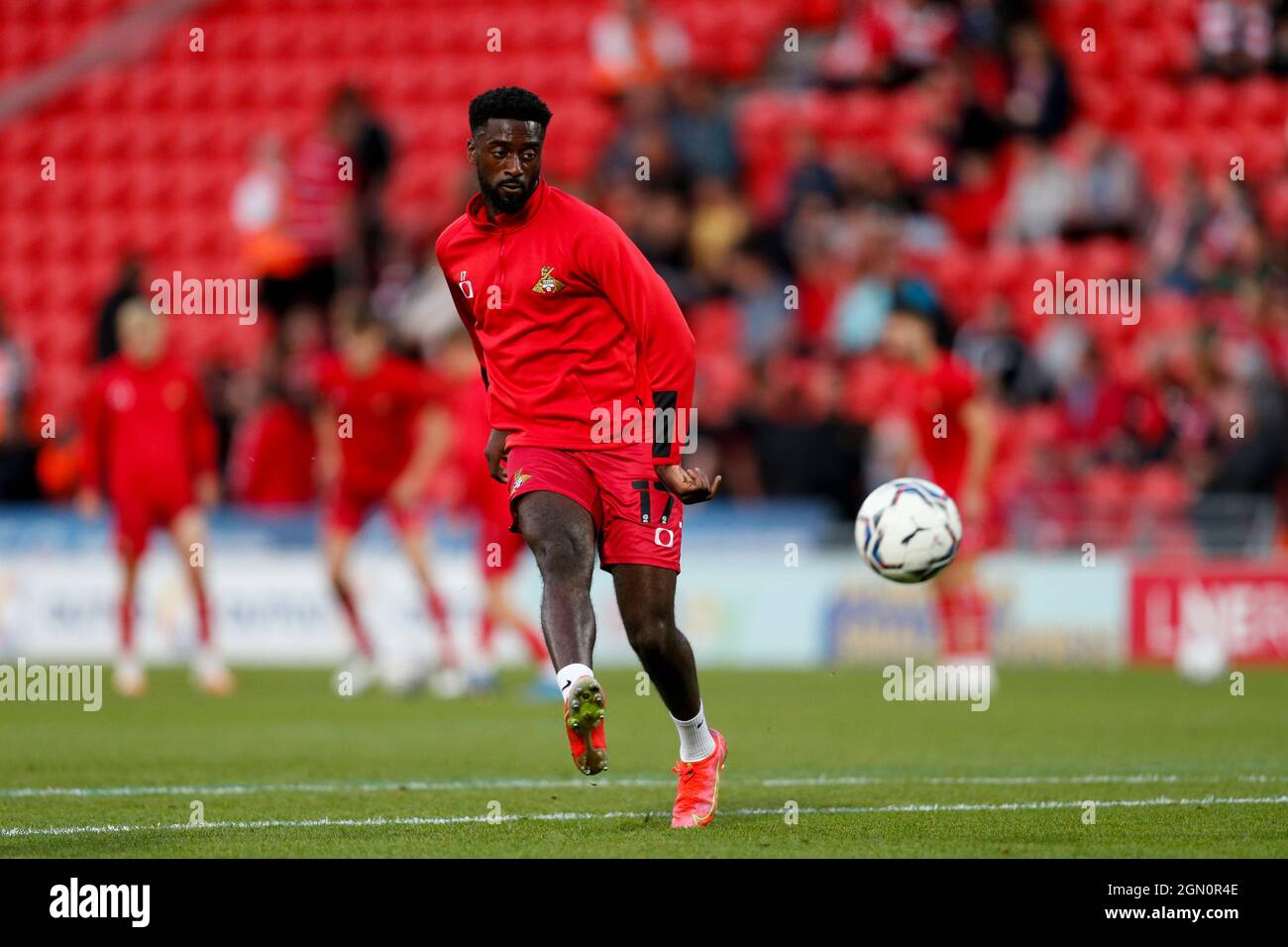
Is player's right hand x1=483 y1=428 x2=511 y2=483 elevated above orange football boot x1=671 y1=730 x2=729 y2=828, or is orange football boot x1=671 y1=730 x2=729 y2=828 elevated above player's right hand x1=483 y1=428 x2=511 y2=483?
player's right hand x1=483 y1=428 x2=511 y2=483

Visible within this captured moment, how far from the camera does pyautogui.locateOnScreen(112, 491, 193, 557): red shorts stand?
1596cm

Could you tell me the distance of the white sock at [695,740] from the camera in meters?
7.84

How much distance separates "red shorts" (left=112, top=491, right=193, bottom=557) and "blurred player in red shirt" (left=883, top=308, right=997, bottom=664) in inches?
222

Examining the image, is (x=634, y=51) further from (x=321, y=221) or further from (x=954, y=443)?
(x=954, y=443)

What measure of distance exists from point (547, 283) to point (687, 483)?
90cm

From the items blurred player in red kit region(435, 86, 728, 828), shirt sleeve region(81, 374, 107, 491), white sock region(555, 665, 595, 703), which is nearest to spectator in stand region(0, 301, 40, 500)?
shirt sleeve region(81, 374, 107, 491)

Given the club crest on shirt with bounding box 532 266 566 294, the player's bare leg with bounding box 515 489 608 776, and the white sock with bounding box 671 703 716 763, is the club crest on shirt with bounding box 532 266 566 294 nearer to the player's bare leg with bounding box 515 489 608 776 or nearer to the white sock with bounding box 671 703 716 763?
the player's bare leg with bounding box 515 489 608 776

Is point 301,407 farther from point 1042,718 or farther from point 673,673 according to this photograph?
point 673,673

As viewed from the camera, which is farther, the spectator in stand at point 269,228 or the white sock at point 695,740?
the spectator in stand at point 269,228

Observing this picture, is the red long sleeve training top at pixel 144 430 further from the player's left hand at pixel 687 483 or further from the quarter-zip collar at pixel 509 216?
the player's left hand at pixel 687 483

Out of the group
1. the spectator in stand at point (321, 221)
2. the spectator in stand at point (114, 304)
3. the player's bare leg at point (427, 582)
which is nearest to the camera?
the player's bare leg at point (427, 582)

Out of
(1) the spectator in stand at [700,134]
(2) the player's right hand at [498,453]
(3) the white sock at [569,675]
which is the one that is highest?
(1) the spectator in stand at [700,134]

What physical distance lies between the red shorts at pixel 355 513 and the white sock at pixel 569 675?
345 inches

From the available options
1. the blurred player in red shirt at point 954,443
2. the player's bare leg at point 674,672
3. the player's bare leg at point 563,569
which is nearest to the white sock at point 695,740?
the player's bare leg at point 674,672
